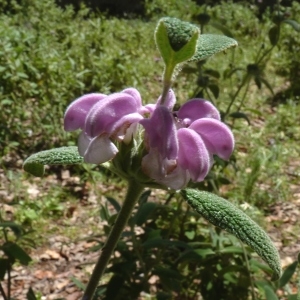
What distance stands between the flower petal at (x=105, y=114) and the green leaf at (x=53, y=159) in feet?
0.53

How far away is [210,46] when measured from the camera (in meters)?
0.76

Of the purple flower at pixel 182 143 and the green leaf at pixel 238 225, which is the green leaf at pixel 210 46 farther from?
the green leaf at pixel 238 225

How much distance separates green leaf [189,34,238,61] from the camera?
0.75 m

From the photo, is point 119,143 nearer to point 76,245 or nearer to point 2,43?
point 76,245

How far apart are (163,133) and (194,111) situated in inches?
4.2

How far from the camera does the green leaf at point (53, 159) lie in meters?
0.86

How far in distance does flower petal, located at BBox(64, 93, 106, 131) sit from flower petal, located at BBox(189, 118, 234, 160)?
145 mm

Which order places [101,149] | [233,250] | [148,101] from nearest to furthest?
[101,149], [233,250], [148,101]

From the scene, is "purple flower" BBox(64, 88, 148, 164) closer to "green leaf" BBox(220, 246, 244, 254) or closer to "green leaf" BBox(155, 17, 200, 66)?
"green leaf" BBox(155, 17, 200, 66)

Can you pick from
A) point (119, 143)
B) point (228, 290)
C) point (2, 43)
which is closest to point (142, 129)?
point (119, 143)

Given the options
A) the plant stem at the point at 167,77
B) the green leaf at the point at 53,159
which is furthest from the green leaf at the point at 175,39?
the green leaf at the point at 53,159

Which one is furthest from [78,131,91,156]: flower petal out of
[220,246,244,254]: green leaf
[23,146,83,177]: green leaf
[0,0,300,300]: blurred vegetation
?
[220,246,244,254]: green leaf

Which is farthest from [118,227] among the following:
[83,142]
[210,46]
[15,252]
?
[15,252]

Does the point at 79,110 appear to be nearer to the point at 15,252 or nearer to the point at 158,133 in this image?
the point at 158,133
